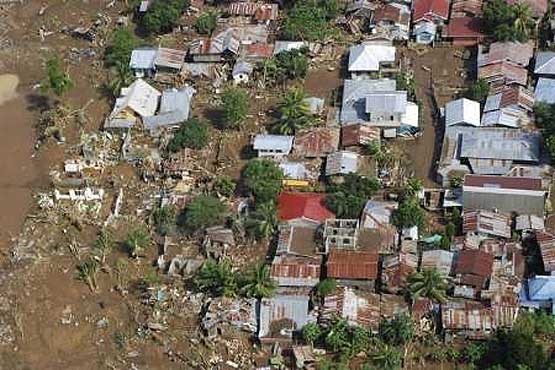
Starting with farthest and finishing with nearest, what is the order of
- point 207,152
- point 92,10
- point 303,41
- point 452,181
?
1. point 92,10
2. point 303,41
3. point 207,152
4. point 452,181

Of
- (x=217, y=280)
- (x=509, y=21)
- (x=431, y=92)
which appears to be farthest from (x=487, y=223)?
(x=509, y=21)

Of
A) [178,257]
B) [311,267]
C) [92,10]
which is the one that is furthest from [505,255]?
[92,10]

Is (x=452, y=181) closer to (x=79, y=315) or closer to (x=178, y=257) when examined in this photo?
(x=178, y=257)

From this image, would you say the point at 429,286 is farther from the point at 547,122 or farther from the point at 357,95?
the point at 357,95

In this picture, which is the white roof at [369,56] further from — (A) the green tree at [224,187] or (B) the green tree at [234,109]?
(A) the green tree at [224,187]

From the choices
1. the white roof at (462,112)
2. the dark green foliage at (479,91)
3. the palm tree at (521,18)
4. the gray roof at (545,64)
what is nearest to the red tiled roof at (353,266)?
the white roof at (462,112)

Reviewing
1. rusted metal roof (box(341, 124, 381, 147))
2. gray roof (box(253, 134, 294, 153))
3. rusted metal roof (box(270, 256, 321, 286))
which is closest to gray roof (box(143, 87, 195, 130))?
gray roof (box(253, 134, 294, 153))
